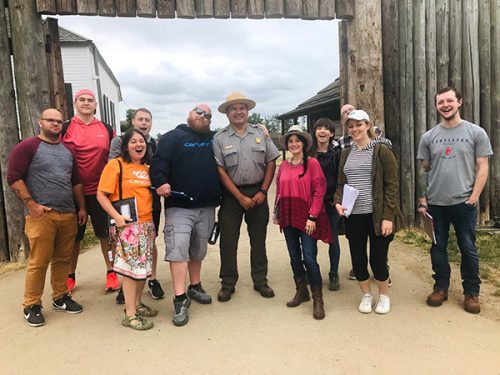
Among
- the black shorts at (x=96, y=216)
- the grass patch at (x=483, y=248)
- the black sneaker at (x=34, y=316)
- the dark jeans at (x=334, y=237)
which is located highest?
the black shorts at (x=96, y=216)

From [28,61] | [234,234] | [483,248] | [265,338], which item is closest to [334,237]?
[234,234]

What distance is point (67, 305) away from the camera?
386 cm

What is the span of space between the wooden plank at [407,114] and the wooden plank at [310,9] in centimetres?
138

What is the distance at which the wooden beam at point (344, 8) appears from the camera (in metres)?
5.62

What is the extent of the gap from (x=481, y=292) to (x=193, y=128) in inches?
128

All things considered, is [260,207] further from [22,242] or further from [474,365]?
[22,242]

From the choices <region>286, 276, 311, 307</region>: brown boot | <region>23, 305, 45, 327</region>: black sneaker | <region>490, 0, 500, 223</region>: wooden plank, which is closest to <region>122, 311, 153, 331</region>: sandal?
<region>23, 305, 45, 327</region>: black sneaker

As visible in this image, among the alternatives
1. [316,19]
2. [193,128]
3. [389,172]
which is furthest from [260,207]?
[316,19]

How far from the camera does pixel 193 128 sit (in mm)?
3883

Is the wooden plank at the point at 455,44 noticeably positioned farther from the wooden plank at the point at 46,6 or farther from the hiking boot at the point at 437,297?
the wooden plank at the point at 46,6

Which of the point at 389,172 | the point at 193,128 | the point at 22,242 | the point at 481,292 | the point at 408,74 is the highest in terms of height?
the point at 408,74

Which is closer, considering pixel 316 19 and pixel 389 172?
pixel 389 172

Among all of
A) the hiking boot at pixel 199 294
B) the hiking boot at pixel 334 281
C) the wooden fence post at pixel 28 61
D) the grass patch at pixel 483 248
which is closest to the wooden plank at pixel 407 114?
the grass patch at pixel 483 248

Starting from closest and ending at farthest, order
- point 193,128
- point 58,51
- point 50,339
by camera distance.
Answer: point 50,339 → point 193,128 → point 58,51
